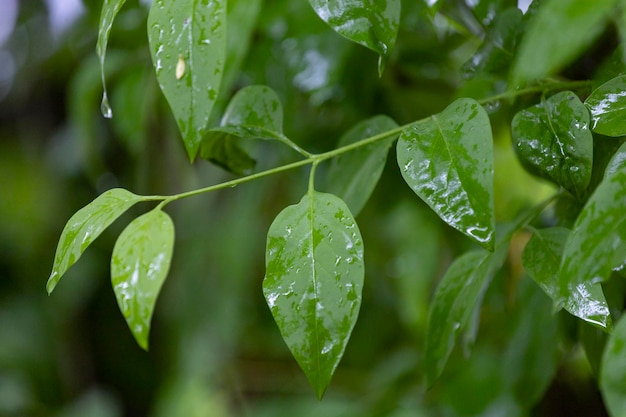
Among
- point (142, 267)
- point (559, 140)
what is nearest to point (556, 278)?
point (559, 140)

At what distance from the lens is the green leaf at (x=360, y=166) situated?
0.38 meters

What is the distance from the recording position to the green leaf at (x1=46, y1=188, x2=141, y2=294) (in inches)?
12.2

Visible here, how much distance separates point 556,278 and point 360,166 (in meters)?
0.13

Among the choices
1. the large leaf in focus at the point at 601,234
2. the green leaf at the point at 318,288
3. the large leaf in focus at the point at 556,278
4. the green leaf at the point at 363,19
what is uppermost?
the green leaf at the point at 363,19

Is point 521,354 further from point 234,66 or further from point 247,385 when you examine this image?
point 247,385

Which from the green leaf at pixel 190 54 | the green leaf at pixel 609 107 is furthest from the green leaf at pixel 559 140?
the green leaf at pixel 190 54

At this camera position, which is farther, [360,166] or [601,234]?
[360,166]

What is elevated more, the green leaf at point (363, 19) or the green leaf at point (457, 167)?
the green leaf at point (363, 19)

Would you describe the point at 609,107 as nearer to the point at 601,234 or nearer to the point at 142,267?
the point at 601,234

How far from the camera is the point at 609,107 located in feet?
1.00

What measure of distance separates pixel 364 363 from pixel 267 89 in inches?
30.5

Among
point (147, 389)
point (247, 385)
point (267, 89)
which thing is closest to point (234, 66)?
point (267, 89)

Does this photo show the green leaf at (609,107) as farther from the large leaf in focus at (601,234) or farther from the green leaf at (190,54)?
the green leaf at (190,54)

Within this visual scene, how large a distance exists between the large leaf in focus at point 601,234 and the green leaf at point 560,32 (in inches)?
2.1
